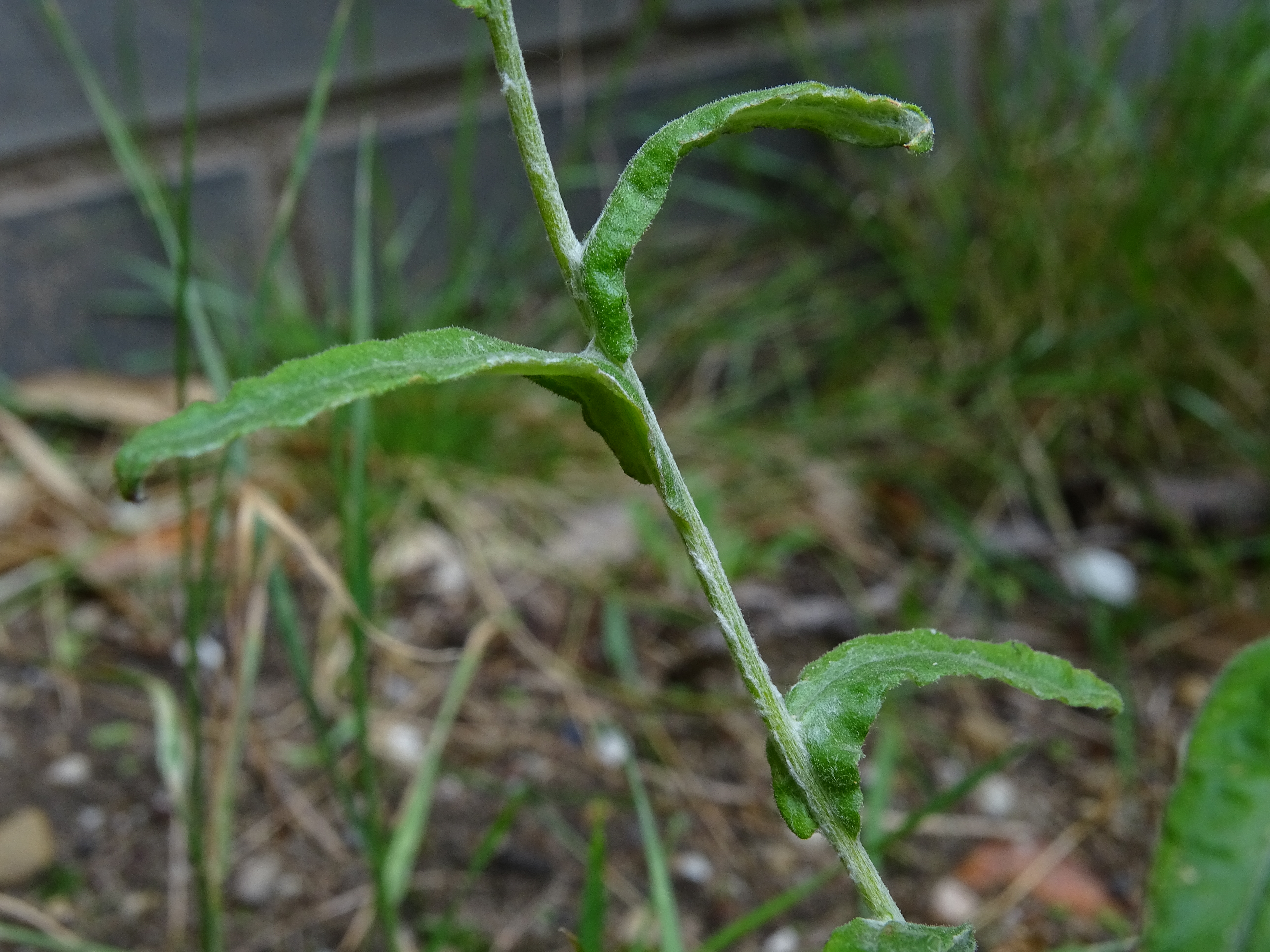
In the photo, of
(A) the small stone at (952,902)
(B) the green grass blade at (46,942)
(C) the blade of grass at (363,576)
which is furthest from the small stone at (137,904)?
(A) the small stone at (952,902)

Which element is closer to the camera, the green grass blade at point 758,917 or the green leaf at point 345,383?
the green leaf at point 345,383

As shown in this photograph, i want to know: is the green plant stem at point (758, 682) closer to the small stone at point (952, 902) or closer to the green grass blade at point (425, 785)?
the green grass blade at point (425, 785)

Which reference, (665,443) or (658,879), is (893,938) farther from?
(658,879)

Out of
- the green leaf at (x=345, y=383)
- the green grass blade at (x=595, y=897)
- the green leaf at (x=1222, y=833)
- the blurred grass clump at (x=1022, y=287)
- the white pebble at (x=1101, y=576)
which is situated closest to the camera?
the green leaf at (x=345, y=383)

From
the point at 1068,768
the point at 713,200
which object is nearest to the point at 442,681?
the point at 1068,768

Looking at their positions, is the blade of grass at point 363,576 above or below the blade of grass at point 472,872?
above

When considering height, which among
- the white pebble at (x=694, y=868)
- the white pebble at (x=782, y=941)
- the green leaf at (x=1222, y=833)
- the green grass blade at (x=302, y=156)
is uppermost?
the green grass blade at (x=302, y=156)
